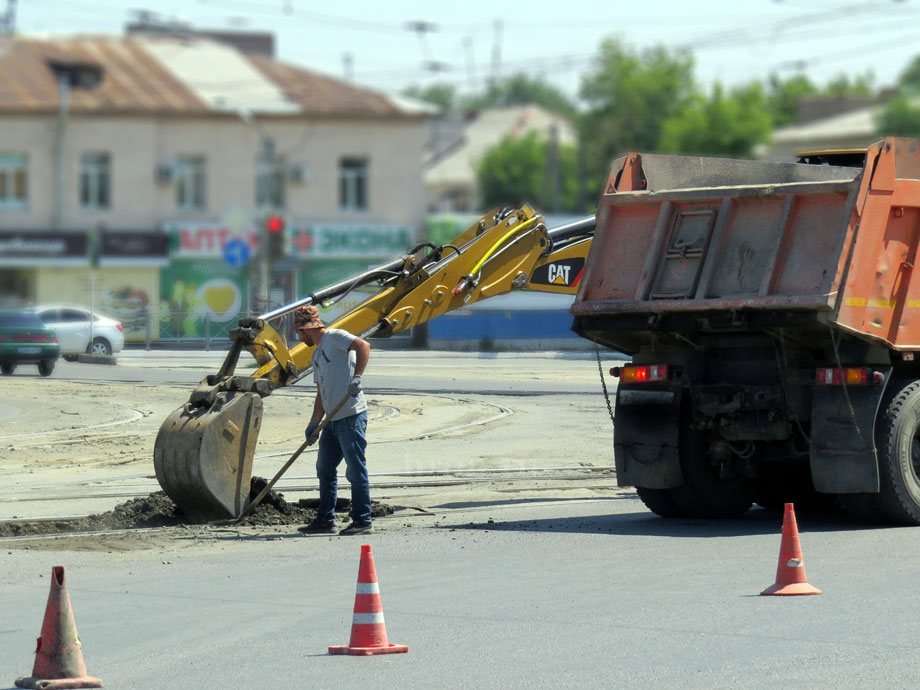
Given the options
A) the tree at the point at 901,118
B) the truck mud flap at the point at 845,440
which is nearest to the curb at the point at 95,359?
the truck mud flap at the point at 845,440

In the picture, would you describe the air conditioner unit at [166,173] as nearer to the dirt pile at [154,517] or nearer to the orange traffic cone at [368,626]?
the dirt pile at [154,517]

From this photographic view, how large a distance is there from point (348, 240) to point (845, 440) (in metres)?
41.8

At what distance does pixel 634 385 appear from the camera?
13.0 metres

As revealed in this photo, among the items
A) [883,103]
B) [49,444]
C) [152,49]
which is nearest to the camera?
[49,444]

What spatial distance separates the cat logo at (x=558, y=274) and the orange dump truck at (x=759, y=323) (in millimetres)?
2179

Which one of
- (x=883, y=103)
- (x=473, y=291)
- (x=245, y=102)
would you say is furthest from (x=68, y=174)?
(x=883, y=103)

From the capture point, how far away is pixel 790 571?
913 centimetres

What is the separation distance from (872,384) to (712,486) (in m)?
1.77

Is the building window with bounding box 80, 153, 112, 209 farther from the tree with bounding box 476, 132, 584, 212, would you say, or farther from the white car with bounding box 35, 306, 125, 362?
the tree with bounding box 476, 132, 584, 212

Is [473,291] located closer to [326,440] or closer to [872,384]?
[326,440]

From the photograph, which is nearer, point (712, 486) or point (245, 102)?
point (712, 486)

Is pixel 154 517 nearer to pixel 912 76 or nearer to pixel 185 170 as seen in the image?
pixel 185 170

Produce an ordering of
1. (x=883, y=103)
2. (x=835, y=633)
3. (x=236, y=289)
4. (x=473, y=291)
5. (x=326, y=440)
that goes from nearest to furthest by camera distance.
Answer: (x=835, y=633) < (x=326, y=440) < (x=473, y=291) < (x=236, y=289) < (x=883, y=103)

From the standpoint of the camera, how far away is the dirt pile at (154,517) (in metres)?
12.3
